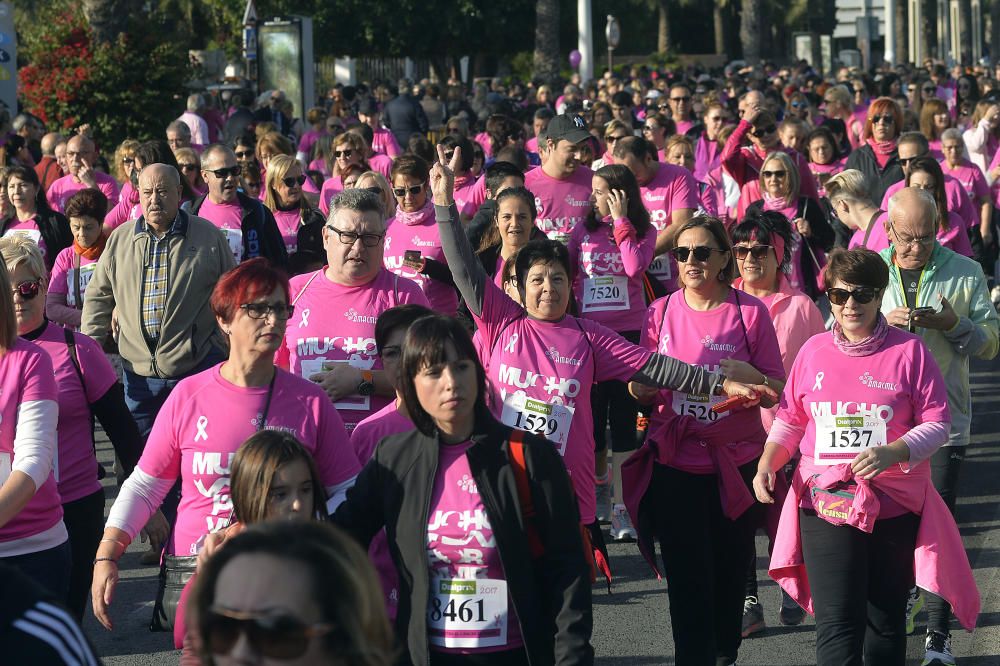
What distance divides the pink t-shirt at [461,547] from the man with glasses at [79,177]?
7.77 metres

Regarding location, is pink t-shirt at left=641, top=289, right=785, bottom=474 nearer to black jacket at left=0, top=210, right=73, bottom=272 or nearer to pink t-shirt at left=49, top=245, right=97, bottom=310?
pink t-shirt at left=49, top=245, right=97, bottom=310

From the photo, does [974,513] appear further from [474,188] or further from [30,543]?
[30,543]

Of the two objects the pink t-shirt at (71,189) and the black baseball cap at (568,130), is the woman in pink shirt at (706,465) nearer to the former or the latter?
the black baseball cap at (568,130)

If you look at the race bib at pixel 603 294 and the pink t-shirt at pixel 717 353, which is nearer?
the pink t-shirt at pixel 717 353

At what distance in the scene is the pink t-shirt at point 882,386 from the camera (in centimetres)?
500

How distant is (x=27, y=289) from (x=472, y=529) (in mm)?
2208

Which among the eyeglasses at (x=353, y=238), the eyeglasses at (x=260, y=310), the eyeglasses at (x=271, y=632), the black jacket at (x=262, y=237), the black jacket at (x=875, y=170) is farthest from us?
the black jacket at (x=875, y=170)

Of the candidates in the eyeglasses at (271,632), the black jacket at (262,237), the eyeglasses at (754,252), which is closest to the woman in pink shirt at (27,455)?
the eyeglasses at (271,632)

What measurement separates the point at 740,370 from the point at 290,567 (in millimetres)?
3549

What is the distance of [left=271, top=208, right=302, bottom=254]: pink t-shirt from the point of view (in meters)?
9.23

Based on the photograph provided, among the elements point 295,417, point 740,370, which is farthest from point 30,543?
point 740,370

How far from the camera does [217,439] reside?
14.2ft

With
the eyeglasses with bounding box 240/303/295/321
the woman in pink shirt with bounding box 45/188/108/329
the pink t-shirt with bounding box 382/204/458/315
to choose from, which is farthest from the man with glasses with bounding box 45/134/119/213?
the eyeglasses with bounding box 240/303/295/321

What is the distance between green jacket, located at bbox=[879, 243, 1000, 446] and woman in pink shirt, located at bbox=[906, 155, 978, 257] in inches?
67.5
